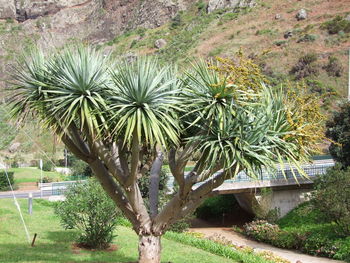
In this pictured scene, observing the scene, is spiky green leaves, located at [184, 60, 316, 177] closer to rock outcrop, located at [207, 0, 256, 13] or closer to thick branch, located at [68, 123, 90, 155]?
thick branch, located at [68, 123, 90, 155]

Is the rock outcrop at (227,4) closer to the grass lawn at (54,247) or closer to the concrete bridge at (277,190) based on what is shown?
the concrete bridge at (277,190)

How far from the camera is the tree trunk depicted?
9.57 meters

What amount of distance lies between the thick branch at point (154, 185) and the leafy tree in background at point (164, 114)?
47 centimetres

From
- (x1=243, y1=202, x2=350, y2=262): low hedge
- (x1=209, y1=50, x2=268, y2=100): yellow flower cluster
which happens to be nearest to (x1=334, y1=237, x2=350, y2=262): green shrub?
(x1=243, y1=202, x2=350, y2=262): low hedge

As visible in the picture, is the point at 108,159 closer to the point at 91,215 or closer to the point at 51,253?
the point at 51,253

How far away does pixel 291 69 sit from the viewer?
60.7 metres

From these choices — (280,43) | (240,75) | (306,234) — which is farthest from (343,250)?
(280,43)

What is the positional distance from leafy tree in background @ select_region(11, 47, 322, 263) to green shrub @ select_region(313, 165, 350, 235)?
13.6m

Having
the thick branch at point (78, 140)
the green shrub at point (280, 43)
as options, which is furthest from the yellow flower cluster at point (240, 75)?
the green shrub at point (280, 43)

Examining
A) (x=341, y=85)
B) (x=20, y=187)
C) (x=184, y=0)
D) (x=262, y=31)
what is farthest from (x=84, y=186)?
(x=184, y=0)

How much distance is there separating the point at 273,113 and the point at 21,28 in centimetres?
12103

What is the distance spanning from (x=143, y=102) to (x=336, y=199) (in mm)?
16508

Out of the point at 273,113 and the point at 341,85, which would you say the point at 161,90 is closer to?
the point at 273,113

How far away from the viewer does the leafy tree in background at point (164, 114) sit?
8242 millimetres
